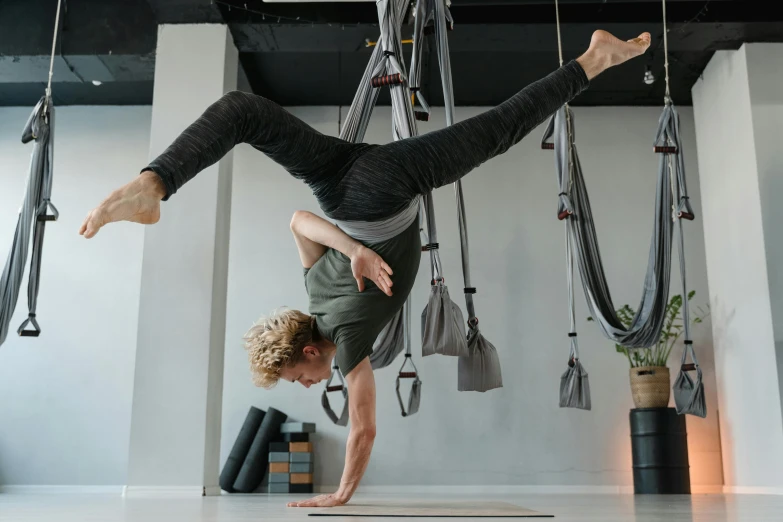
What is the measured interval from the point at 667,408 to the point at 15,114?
5340 mm

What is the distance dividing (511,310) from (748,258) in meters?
1.65

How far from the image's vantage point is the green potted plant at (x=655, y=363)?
4.84m

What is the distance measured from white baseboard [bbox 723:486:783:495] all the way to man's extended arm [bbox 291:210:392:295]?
317cm

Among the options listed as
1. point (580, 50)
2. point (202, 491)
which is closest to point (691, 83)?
point (580, 50)

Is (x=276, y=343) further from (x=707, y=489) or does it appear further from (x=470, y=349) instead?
(x=707, y=489)

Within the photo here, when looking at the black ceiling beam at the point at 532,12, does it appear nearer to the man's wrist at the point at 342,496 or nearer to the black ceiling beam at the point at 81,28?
the black ceiling beam at the point at 81,28

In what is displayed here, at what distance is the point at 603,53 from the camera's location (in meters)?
2.68

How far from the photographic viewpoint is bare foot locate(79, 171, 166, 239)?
182 cm

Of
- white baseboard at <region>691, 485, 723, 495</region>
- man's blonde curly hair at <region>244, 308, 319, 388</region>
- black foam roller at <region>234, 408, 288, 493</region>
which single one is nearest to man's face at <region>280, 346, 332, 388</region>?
man's blonde curly hair at <region>244, 308, 319, 388</region>

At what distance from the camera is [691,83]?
18.4 feet

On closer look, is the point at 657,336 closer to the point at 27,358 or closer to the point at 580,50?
the point at 580,50

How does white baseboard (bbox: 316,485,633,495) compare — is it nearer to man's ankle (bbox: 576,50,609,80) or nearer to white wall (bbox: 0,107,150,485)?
white wall (bbox: 0,107,150,485)

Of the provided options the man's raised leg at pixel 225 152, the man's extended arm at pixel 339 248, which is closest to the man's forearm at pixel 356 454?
the man's extended arm at pixel 339 248

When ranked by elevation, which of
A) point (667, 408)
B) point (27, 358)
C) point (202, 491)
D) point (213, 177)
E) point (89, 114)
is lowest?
point (202, 491)
